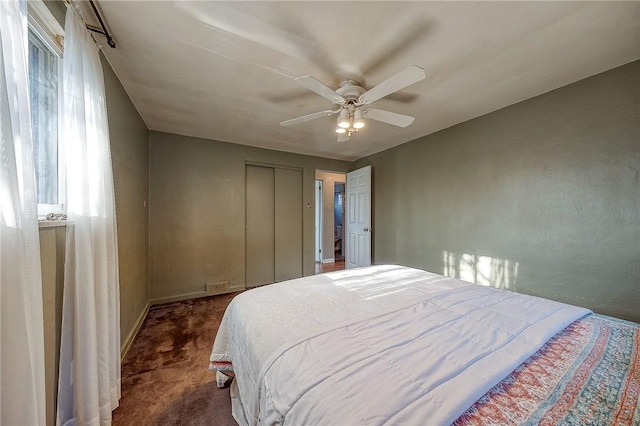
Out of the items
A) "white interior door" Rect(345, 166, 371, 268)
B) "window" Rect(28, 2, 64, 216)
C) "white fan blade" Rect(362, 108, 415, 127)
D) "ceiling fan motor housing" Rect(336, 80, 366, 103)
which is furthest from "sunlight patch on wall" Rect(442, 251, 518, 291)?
"window" Rect(28, 2, 64, 216)

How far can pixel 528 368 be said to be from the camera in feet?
2.77

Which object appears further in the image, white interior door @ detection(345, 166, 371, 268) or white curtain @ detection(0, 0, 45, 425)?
white interior door @ detection(345, 166, 371, 268)

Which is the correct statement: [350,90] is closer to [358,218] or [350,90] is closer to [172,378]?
[172,378]

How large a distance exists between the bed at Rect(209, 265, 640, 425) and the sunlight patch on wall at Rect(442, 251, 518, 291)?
1.17 meters

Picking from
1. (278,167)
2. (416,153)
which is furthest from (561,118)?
(278,167)

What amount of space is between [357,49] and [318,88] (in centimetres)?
36

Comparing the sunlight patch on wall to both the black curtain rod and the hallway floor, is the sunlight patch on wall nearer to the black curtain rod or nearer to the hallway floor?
the hallway floor

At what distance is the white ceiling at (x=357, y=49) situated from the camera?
1292mm

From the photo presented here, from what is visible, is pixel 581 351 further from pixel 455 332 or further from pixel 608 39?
pixel 608 39

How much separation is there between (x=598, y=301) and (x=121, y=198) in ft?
13.3

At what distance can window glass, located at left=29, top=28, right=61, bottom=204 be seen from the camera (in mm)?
1087

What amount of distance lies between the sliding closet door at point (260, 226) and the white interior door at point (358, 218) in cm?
149

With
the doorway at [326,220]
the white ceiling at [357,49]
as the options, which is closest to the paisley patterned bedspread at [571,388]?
the white ceiling at [357,49]

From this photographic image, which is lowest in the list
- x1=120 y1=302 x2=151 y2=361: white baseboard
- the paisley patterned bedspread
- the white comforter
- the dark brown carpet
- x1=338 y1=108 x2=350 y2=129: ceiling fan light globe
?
the dark brown carpet
